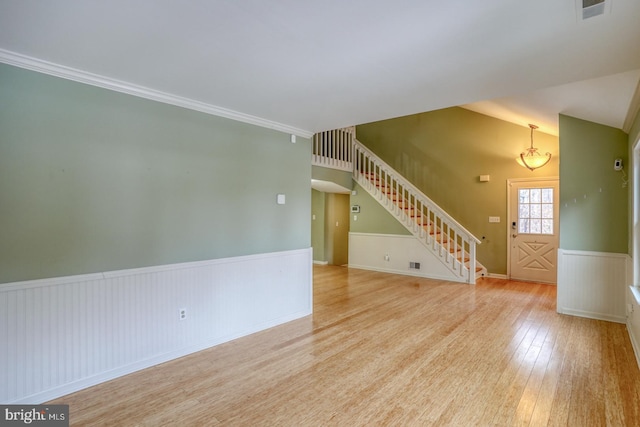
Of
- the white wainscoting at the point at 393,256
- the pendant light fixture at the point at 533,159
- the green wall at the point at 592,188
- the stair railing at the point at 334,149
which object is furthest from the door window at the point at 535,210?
the stair railing at the point at 334,149

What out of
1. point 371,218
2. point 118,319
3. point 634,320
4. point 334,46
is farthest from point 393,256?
point 334,46

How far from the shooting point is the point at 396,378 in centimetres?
289

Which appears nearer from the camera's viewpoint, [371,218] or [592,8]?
[592,8]

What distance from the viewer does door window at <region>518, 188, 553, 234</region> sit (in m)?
6.64

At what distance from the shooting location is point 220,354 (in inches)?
135

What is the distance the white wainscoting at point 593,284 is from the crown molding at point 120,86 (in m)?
4.63

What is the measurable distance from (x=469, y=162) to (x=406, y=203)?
173 cm

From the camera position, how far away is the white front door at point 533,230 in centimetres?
661

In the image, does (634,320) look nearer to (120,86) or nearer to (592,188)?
A: (592,188)

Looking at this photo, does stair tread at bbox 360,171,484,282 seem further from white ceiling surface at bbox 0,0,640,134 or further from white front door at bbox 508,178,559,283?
white ceiling surface at bbox 0,0,640,134

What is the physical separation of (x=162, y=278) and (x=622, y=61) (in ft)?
14.3

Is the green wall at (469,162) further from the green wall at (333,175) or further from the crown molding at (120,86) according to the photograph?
the crown molding at (120,86)

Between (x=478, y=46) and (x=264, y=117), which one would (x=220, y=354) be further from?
(x=478, y=46)

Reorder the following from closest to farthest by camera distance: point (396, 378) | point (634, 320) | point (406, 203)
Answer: point (396, 378) → point (634, 320) → point (406, 203)
